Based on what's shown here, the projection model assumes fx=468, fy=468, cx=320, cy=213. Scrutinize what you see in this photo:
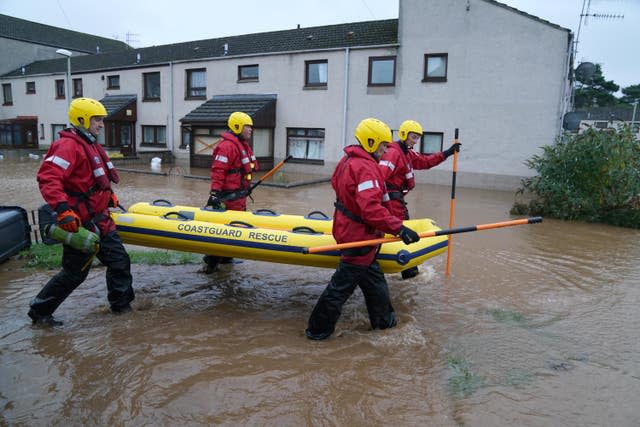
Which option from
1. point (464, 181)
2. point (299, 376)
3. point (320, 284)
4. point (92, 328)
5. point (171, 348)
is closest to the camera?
point (299, 376)

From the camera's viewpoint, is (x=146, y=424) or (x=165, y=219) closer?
(x=146, y=424)

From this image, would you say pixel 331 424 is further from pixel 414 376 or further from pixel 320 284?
pixel 320 284

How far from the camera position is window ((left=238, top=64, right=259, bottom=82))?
19.1 metres

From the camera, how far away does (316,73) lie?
57.8 ft

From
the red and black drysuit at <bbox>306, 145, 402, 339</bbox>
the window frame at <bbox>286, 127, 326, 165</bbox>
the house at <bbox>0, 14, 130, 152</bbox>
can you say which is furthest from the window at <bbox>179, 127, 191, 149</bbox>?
the red and black drysuit at <bbox>306, 145, 402, 339</bbox>

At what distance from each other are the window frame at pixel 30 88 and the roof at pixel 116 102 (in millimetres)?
6978

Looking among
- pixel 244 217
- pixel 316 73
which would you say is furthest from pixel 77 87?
pixel 244 217

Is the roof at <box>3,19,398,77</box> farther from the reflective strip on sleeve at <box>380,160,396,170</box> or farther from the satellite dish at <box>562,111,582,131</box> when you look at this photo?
the reflective strip on sleeve at <box>380,160,396,170</box>

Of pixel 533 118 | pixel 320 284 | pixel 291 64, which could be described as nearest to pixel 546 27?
pixel 533 118

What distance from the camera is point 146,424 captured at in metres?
2.84

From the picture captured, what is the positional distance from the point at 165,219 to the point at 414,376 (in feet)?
9.83

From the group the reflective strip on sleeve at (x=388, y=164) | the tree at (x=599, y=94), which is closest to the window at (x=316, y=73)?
the reflective strip on sleeve at (x=388, y=164)

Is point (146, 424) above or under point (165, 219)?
under

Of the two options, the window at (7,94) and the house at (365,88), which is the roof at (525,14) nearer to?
the house at (365,88)
